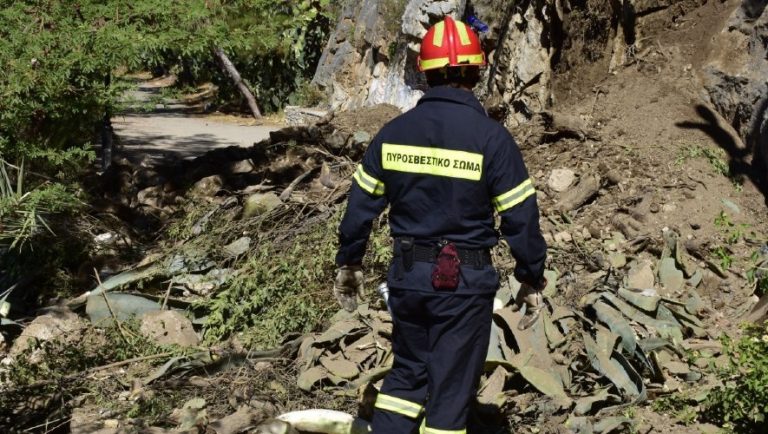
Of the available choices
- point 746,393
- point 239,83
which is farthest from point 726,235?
point 239,83

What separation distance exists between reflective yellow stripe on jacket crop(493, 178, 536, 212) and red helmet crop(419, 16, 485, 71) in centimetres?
57

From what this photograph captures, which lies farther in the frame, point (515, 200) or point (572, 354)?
point (572, 354)

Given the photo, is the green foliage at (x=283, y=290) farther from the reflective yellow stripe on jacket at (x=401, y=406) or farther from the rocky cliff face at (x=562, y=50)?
the rocky cliff face at (x=562, y=50)

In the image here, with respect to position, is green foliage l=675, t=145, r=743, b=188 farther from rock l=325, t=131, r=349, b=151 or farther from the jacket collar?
the jacket collar

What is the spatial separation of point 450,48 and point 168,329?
3.06 m

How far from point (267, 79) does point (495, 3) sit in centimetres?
1018

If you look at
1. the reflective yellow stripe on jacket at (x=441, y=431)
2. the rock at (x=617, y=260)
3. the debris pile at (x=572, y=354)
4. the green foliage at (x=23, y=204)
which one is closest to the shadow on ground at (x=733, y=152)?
the rock at (x=617, y=260)

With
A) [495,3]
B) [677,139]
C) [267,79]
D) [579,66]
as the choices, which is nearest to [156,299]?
[677,139]

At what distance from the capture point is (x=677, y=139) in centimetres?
766

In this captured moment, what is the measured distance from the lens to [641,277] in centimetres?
611

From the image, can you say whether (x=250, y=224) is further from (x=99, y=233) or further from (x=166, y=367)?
(x=166, y=367)

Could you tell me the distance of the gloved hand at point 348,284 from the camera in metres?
4.15

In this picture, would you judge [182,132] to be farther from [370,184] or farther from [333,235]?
[370,184]

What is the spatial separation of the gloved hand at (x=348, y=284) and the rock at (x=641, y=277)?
8.25ft
